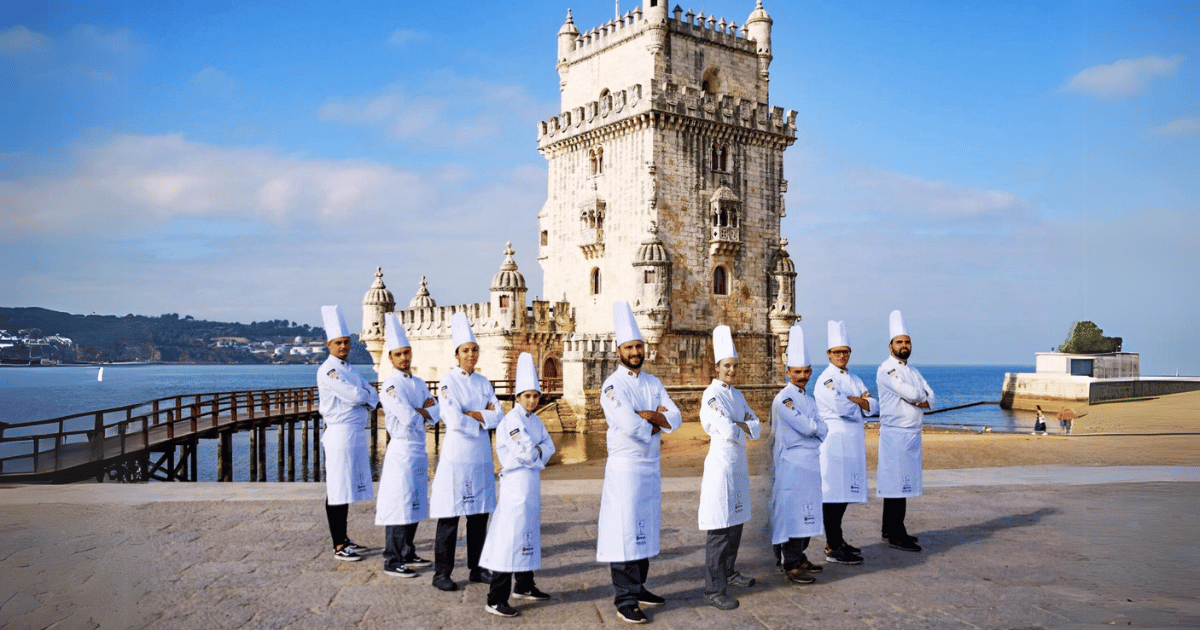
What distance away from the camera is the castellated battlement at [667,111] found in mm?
32438

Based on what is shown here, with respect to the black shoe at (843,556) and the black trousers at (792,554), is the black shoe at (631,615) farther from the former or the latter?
the black shoe at (843,556)

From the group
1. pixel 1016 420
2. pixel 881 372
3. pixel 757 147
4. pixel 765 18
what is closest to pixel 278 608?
pixel 881 372

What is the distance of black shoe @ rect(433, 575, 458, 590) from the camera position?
25.0ft

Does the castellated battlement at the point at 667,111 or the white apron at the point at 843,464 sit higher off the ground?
the castellated battlement at the point at 667,111

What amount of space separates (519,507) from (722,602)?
1.83m

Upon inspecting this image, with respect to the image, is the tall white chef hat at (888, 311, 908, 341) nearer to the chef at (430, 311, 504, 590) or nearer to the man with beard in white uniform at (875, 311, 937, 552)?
the man with beard in white uniform at (875, 311, 937, 552)

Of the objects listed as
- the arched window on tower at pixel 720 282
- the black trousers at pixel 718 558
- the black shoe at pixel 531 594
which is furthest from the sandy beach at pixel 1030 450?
the black trousers at pixel 718 558

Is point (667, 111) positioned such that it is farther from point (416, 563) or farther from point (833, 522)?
point (416, 563)

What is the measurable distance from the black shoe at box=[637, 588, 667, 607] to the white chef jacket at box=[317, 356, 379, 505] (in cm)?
318

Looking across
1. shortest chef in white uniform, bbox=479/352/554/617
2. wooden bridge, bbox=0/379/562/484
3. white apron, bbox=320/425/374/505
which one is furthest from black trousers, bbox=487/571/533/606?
wooden bridge, bbox=0/379/562/484

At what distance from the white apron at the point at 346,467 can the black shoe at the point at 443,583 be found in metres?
1.42

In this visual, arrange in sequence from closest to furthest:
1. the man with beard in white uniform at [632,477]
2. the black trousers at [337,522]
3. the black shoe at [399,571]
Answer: the man with beard in white uniform at [632,477] < the black shoe at [399,571] < the black trousers at [337,522]

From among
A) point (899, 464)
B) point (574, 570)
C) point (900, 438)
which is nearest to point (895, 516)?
point (899, 464)

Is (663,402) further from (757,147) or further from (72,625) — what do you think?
(757,147)
